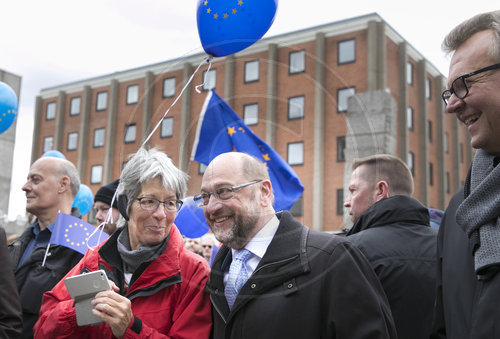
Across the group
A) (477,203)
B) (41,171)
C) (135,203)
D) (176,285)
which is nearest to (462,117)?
(477,203)

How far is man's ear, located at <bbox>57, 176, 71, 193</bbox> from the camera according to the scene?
381cm

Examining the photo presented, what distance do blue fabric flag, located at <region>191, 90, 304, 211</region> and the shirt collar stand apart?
0.25m

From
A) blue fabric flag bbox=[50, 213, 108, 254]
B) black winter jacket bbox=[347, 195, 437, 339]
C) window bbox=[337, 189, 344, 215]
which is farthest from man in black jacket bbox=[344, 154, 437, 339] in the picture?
blue fabric flag bbox=[50, 213, 108, 254]

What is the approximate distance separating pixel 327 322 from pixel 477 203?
78 centimetres

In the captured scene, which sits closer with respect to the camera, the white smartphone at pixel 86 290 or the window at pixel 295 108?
the window at pixel 295 108

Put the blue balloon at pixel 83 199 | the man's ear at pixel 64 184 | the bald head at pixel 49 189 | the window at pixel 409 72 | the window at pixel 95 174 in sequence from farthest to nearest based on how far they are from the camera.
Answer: the blue balloon at pixel 83 199 → the window at pixel 95 174 → the window at pixel 409 72 → the man's ear at pixel 64 184 → the bald head at pixel 49 189

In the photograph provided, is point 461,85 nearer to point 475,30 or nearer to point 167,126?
point 475,30

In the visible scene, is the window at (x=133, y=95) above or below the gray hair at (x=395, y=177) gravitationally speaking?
above

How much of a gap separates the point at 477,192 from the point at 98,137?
2.32 meters

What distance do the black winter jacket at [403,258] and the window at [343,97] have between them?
45.5 inches

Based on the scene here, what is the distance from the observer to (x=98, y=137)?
10.6 feet

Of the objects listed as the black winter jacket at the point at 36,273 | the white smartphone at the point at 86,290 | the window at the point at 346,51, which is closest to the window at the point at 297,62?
the window at the point at 346,51

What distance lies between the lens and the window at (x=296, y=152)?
7.60 feet

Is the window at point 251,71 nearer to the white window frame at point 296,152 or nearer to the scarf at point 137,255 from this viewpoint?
the white window frame at point 296,152
